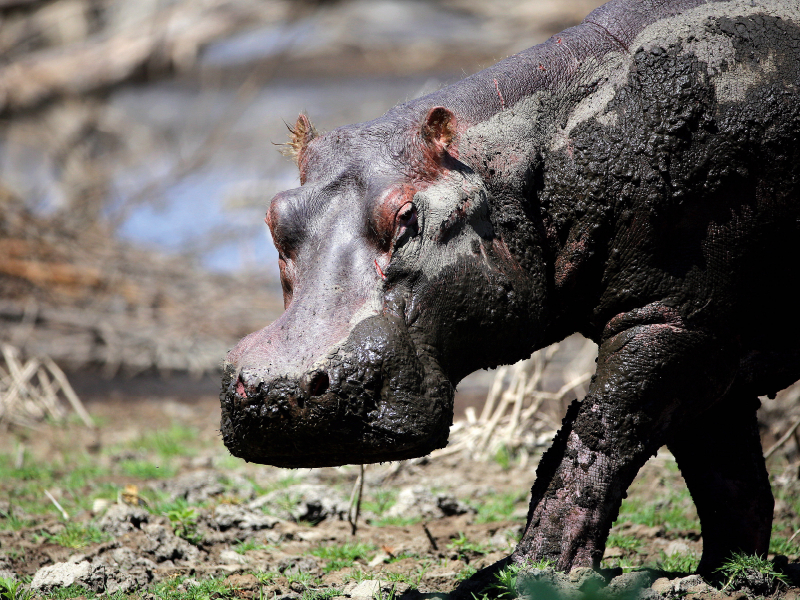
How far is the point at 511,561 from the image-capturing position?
2992 millimetres

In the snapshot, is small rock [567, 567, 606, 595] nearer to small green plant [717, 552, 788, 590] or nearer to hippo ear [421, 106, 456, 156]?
small green plant [717, 552, 788, 590]

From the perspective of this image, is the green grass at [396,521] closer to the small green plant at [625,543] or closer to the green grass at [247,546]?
the green grass at [247,546]

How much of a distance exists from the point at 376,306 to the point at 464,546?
5.60 feet

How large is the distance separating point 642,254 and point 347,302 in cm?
103

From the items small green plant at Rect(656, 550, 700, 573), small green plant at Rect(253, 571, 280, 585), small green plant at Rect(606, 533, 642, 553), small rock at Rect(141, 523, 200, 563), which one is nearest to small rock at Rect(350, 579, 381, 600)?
small green plant at Rect(253, 571, 280, 585)

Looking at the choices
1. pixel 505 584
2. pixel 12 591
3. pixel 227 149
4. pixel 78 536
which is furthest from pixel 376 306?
pixel 227 149

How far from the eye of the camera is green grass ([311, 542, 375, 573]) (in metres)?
3.81

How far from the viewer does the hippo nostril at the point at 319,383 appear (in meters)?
2.59

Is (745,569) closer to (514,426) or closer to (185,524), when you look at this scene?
(185,524)

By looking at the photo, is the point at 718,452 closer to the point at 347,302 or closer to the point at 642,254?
the point at 642,254

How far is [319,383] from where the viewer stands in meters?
2.61

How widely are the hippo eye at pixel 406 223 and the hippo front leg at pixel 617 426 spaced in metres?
0.81

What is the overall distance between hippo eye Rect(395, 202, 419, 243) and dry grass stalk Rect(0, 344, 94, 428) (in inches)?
159

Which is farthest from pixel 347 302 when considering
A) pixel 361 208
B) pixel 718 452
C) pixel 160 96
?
pixel 160 96
